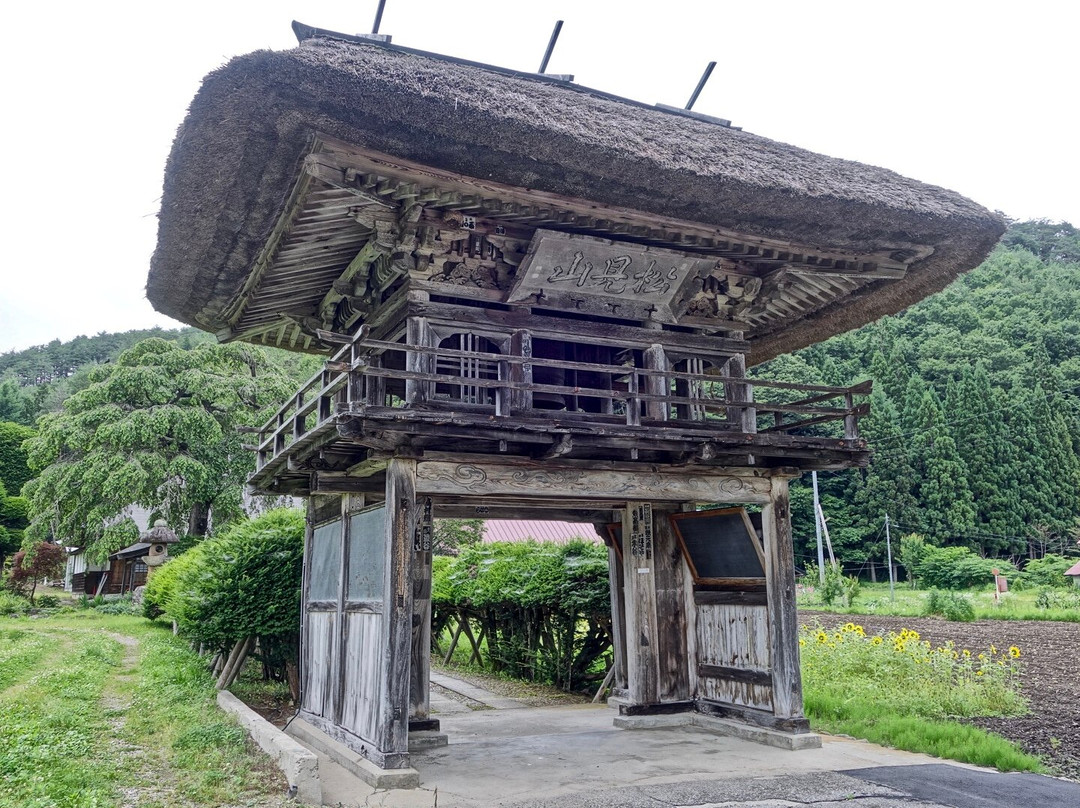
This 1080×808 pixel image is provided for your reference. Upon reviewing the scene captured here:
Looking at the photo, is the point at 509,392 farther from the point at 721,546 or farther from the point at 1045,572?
the point at 1045,572

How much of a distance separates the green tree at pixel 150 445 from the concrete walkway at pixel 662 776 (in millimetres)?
19904

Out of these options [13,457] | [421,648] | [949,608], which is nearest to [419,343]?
[421,648]

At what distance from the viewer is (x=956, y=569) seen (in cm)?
4338

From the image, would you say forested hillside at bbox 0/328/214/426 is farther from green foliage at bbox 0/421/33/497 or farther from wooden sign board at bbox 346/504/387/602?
wooden sign board at bbox 346/504/387/602

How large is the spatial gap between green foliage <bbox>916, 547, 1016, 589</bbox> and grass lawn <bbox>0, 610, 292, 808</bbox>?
40.0 meters

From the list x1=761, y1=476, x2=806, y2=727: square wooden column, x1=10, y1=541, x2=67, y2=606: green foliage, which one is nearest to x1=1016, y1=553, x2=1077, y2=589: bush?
x1=761, y1=476, x2=806, y2=727: square wooden column

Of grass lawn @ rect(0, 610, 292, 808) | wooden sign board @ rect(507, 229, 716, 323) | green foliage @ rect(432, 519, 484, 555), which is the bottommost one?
grass lawn @ rect(0, 610, 292, 808)

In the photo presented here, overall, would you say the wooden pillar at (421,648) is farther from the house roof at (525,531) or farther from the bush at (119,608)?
the bush at (119,608)

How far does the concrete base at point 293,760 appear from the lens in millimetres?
7039

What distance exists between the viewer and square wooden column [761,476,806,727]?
9.67 m

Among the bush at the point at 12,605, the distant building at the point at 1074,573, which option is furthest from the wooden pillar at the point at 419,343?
the distant building at the point at 1074,573

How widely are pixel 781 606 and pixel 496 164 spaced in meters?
6.24

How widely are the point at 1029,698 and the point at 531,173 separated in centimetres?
1098

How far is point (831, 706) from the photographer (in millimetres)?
11141
